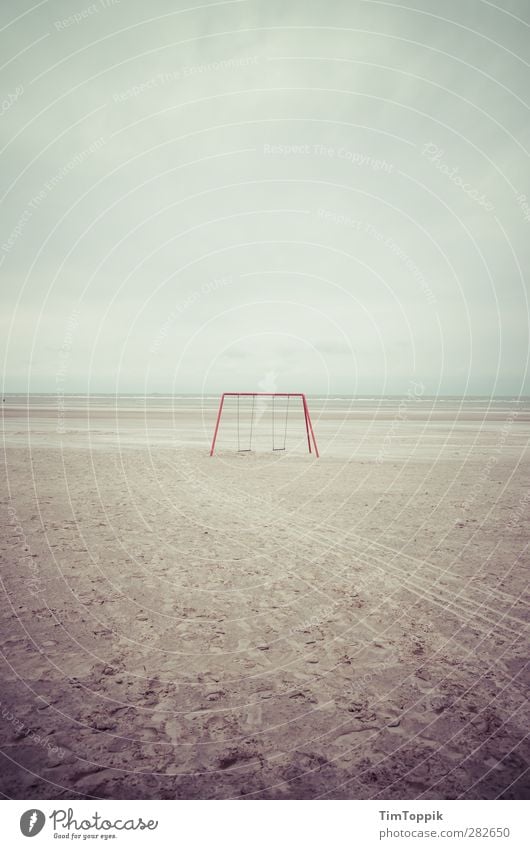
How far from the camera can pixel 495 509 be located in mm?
9398

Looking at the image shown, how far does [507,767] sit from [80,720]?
319 centimetres

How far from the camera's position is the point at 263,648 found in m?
4.26

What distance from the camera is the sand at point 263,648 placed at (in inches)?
111

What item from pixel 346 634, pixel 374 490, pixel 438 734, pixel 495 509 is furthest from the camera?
pixel 374 490

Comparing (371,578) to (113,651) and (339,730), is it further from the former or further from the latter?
(113,651)

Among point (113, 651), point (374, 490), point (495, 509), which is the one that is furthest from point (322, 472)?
point (113, 651)

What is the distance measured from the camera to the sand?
2812 mm

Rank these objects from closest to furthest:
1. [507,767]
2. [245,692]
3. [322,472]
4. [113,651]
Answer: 1. [507,767]
2. [245,692]
3. [113,651]
4. [322,472]

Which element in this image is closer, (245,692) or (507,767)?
(507,767)

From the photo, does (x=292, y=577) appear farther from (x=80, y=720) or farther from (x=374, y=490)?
(x=374, y=490)

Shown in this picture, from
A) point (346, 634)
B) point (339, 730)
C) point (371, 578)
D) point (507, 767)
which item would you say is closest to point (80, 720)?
point (339, 730)

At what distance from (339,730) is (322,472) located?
1116cm
